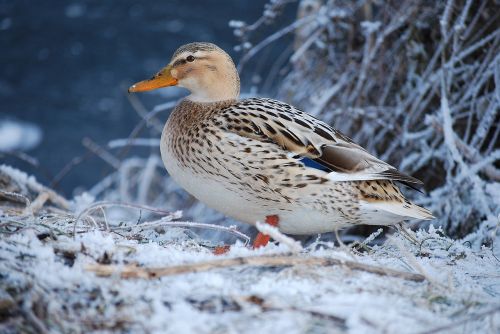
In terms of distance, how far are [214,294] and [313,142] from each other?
1.46 m

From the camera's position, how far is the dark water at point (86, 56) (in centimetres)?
844

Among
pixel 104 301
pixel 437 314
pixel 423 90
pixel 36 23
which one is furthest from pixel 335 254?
pixel 36 23

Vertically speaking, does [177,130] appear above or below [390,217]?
above

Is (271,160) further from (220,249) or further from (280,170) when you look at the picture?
(220,249)

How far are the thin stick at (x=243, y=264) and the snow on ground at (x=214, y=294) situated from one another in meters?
Result: 0.02

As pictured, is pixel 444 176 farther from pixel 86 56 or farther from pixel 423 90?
pixel 86 56

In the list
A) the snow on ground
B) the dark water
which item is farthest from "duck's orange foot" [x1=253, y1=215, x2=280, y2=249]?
the dark water

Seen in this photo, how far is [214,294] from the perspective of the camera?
7.40 feet

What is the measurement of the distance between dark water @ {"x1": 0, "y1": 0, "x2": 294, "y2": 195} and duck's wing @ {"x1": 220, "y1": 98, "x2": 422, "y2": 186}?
4.61 metres

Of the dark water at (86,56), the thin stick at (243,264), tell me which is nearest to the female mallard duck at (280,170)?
the thin stick at (243,264)

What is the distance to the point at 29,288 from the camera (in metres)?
2.13

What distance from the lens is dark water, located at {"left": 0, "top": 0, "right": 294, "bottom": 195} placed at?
332 inches

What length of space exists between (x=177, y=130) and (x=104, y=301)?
5.49ft

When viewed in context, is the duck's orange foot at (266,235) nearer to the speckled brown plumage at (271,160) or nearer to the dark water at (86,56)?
the speckled brown plumage at (271,160)
